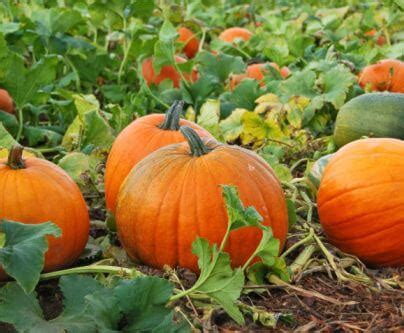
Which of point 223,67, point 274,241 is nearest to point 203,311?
point 274,241

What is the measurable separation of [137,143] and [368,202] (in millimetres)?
898

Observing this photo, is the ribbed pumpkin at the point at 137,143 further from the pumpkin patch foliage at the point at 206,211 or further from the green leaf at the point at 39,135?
the green leaf at the point at 39,135

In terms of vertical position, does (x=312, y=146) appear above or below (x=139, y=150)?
below

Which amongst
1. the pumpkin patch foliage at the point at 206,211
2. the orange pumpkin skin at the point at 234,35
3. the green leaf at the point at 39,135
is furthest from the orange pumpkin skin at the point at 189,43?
the green leaf at the point at 39,135

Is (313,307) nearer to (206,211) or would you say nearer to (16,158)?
(206,211)

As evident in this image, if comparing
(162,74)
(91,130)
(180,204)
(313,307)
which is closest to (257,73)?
(162,74)

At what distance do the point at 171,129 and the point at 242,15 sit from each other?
5.46m

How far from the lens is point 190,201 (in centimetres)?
266

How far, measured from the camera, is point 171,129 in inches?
127

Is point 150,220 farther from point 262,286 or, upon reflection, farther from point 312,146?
point 312,146

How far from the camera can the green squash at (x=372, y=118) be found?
3.87 m

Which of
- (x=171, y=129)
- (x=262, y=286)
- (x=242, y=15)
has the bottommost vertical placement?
(x=242, y=15)

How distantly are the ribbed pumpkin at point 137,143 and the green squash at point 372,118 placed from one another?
3.42 feet

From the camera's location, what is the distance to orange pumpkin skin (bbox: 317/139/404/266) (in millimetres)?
A: 2844
